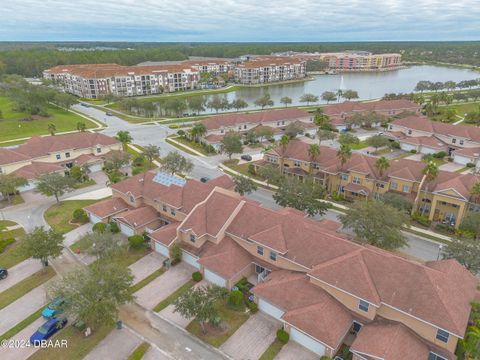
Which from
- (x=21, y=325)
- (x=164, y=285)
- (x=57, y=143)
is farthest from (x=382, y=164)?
(x=57, y=143)

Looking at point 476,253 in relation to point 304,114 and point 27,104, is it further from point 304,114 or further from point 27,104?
point 27,104

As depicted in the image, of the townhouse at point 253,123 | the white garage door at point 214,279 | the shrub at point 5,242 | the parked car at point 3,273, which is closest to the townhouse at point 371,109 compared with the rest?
the townhouse at point 253,123

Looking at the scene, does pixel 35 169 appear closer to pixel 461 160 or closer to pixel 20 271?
pixel 20 271

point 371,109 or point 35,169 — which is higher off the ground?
point 371,109

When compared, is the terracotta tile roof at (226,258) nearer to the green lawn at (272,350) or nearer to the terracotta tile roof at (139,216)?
the green lawn at (272,350)

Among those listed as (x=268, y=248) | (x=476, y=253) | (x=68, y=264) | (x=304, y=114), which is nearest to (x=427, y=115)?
(x=304, y=114)

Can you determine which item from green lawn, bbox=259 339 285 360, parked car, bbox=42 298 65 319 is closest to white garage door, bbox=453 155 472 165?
green lawn, bbox=259 339 285 360
